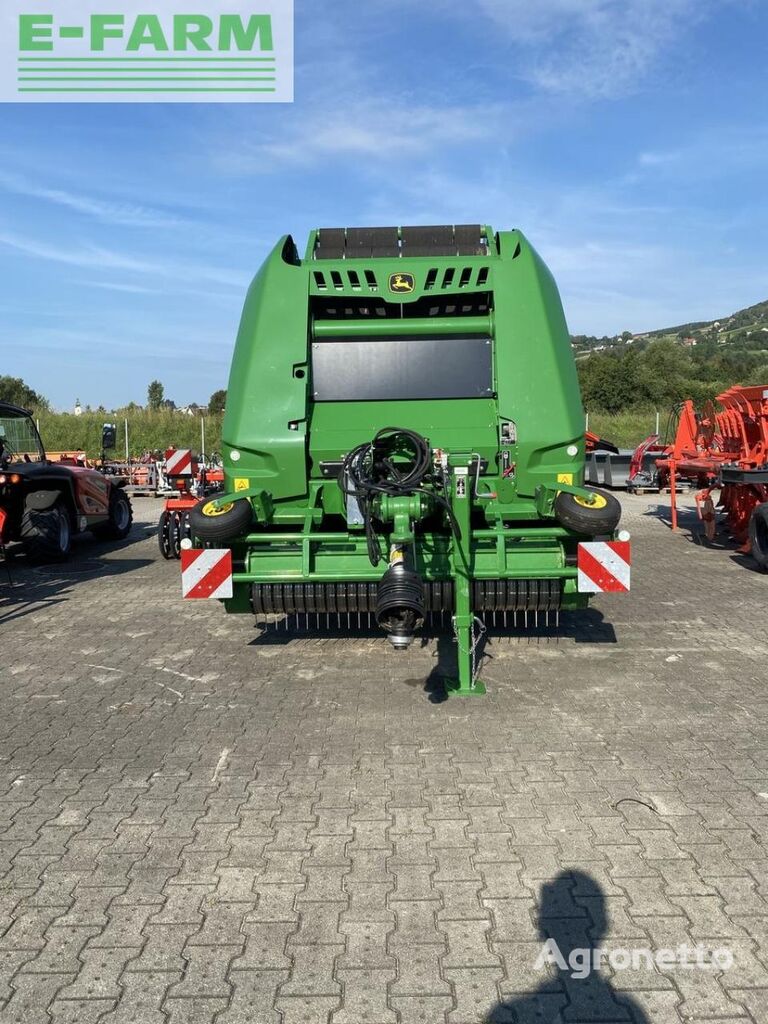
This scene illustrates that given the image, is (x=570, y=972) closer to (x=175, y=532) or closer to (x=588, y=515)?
(x=588, y=515)

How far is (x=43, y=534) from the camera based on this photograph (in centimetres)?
1040

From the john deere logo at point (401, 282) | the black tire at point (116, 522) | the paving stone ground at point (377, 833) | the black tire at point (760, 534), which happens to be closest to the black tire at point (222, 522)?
the paving stone ground at point (377, 833)

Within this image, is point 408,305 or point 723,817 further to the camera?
point 408,305

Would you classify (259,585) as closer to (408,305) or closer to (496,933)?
(408,305)

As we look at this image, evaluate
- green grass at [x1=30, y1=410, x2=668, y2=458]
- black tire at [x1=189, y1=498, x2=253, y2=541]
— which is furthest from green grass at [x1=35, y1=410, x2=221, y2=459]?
black tire at [x1=189, y1=498, x2=253, y2=541]

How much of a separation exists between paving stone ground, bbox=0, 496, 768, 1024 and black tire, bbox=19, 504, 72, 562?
15.2 feet

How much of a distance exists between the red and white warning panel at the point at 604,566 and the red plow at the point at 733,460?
508 cm

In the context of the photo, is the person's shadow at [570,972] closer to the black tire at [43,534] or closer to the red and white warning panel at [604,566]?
the red and white warning panel at [604,566]

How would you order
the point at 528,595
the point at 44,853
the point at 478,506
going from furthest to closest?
1. the point at 478,506
2. the point at 528,595
3. the point at 44,853

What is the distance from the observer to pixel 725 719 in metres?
4.48

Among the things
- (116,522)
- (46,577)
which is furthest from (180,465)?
(116,522)

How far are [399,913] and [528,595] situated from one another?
278 centimetres

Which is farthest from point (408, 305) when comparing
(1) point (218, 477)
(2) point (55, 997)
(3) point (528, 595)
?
(1) point (218, 477)

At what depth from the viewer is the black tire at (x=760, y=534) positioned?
9166 millimetres
